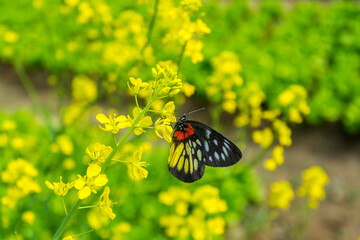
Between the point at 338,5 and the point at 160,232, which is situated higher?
the point at 338,5

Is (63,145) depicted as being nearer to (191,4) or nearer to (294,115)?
(191,4)

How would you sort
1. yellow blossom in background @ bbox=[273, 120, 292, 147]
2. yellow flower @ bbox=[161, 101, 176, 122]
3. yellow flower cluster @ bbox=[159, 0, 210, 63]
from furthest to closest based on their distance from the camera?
yellow blossom in background @ bbox=[273, 120, 292, 147]
yellow flower cluster @ bbox=[159, 0, 210, 63]
yellow flower @ bbox=[161, 101, 176, 122]

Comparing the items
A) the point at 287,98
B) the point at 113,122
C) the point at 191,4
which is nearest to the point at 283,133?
the point at 287,98

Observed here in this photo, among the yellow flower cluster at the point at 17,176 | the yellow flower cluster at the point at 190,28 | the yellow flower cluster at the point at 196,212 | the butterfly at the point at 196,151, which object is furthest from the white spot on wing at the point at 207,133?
the yellow flower cluster at the point at 17,176

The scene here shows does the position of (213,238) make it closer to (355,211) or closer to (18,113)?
(355,211)

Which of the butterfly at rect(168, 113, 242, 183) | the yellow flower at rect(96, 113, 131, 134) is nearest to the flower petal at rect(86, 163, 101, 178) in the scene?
the yellow flower at rect(96, 113, 131, 134)

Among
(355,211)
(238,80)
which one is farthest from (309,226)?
(238,80)

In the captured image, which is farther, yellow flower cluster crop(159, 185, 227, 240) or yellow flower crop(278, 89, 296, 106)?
yellow flower cluster crop(159, 185, 227, 240)

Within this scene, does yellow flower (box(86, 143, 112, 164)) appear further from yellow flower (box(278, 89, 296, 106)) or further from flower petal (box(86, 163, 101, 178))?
yellow flower (box(278, 89, 296, 106))
